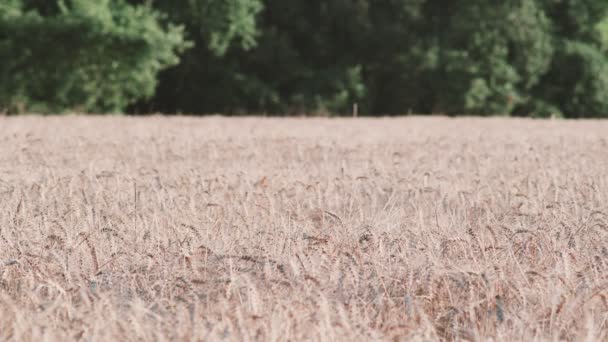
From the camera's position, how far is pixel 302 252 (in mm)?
3223

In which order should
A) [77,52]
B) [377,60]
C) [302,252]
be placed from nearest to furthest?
[302,252] < [77,52] < [377,60]

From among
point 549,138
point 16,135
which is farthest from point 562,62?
point 16,135

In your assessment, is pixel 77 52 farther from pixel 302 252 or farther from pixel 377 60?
pixel 302 252

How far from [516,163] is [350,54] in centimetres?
2312

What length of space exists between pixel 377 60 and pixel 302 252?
89.6 feet

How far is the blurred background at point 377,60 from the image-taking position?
2788 centimetres

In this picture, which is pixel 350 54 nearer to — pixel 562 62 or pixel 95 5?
pixel 562 62

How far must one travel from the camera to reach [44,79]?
79.6 ft

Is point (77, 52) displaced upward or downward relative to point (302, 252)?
upward

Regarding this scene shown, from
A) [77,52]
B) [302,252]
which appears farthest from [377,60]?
[302,252]

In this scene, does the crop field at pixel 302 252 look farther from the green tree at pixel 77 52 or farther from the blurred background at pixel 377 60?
the blurred background at pixel 377 60

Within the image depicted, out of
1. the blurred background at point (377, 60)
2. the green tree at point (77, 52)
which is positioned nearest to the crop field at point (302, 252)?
the green tree at point (77, 52)

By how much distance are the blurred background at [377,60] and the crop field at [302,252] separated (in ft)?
65.3

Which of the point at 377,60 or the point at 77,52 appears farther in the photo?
the point at 377,60
